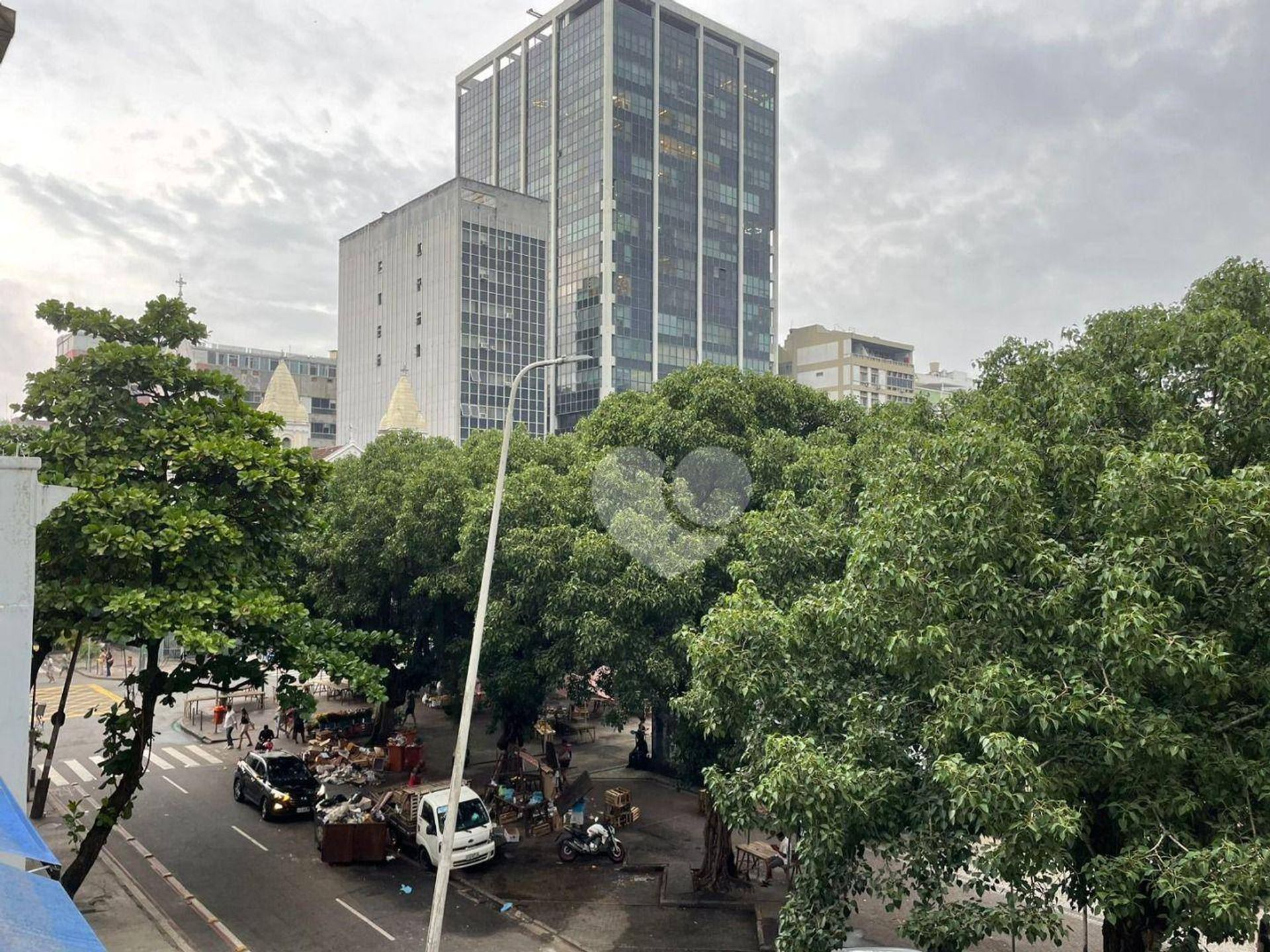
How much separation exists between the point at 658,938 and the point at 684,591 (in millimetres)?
6217

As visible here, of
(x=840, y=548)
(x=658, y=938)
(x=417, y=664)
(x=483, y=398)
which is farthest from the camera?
(x=483, y=398)

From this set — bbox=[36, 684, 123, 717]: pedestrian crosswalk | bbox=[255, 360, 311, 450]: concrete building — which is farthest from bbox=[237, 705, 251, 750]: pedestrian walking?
bbox=[255, 360, 311, 450]: concrete building

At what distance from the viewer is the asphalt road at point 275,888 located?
16297 millimetres

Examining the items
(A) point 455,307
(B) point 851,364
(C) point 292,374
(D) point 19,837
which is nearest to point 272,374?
(C) point 292,374

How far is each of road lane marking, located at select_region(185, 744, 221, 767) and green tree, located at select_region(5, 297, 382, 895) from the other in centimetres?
1482

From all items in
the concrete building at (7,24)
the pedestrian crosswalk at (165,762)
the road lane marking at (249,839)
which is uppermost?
the concrete building at (7,24)

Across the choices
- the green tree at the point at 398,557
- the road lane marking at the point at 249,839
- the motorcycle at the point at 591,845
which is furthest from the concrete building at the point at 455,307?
the motorcycle at the point at 591,845

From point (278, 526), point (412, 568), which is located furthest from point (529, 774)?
point (278, 526)

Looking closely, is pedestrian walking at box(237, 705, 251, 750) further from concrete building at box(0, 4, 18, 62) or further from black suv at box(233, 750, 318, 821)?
concrete building at box(0, 4, 18, 62)

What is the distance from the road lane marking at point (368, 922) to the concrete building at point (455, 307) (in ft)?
264

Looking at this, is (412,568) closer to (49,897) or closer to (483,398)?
(49,897)

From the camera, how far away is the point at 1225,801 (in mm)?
9086

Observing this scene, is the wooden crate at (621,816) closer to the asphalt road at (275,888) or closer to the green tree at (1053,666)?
the asphalt road at (275,888)

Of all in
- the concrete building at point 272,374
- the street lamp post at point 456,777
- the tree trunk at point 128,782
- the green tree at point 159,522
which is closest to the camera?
the street lamp post at point 456,777
